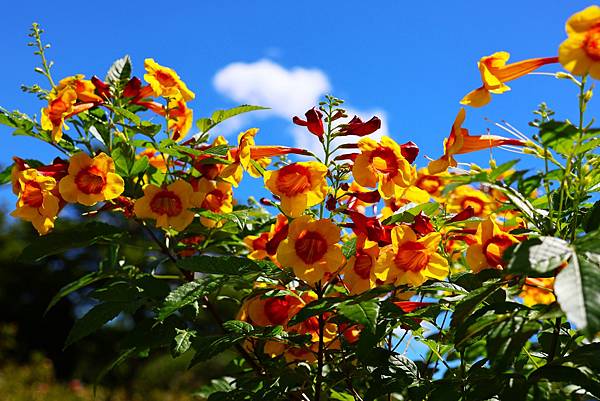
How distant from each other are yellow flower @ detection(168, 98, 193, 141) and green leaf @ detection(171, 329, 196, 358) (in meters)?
0.78

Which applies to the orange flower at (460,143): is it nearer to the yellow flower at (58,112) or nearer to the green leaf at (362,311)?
the green leaf at (362,311)

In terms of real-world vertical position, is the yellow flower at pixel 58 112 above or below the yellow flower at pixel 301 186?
above

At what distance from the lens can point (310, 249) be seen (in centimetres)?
188

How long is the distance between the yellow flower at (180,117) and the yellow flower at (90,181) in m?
0.37

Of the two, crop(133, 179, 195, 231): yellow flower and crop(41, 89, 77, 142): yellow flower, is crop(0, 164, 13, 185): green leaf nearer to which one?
crop(41, 89, 77, 142): yellow flower

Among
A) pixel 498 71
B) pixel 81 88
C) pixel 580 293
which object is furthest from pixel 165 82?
pixel 580 293

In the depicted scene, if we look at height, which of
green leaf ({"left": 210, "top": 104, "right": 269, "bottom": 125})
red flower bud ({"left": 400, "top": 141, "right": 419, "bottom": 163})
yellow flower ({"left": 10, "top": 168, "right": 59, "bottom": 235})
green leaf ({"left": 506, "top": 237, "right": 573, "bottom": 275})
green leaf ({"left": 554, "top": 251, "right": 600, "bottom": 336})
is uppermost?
green leaf ({"left": 210, "top": 104, "right": 269, "bottom": 125})

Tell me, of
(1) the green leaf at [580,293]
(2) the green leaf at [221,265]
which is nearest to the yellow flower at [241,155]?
(2) the green leaf at [221,265]

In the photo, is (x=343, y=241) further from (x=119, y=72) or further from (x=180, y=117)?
(x=119, y=72)

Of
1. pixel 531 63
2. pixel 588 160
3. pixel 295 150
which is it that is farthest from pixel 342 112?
pixel 588 160

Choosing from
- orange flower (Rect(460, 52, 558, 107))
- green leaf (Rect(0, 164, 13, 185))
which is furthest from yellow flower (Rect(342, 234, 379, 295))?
green leaf (Rect(0, 164, 13, 185))

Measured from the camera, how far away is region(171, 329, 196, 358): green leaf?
210 centimetres

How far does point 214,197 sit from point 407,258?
2.84 feet

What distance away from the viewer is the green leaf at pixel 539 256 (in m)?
1.26
